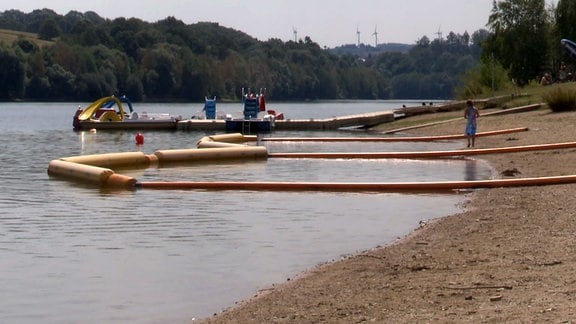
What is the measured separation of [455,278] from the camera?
422 inches

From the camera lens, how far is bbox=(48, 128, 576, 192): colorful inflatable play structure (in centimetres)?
2114

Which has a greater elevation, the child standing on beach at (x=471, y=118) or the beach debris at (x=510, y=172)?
the child standing on beach at (x=471, y=118)

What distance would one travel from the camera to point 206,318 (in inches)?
406

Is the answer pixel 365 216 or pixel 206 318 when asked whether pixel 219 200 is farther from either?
pixel 206 318

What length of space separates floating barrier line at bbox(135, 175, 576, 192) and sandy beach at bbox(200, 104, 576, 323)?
296 cm

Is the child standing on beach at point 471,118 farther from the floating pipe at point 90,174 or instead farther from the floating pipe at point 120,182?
the floating pipe at point 120,182

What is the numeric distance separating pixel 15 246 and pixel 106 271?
2507 millimetres

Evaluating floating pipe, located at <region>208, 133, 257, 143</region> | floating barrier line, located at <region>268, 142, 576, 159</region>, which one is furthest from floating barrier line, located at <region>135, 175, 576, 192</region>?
floating pipe, located at <region>208, 133, 257, 143</region>

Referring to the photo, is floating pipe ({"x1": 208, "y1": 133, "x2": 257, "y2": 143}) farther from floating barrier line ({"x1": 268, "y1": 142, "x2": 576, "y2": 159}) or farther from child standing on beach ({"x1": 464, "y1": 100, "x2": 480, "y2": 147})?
child standing on beach ({"x1": 464, "y1": 100, "x2": 480, "y2": 147})

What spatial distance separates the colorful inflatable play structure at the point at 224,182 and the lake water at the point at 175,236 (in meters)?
0.50

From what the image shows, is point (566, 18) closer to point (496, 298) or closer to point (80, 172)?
point (80, 172)

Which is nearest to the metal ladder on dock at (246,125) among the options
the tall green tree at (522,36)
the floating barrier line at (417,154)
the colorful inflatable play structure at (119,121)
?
the colorful inflatable play structure at (119,121)

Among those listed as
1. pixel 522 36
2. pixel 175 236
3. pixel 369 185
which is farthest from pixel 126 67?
pixel 175 236

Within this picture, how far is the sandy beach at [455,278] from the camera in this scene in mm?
9164
